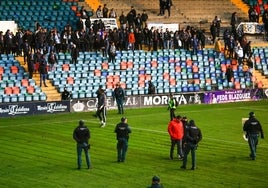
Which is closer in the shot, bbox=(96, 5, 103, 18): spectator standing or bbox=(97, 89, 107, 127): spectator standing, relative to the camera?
bbox=(97, 89, 107, 127): spectator standing

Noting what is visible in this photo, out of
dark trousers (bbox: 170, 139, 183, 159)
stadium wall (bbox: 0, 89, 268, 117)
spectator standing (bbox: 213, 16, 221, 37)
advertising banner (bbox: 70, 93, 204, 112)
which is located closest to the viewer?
dark trousers (bbox: 170, 139, 183, 159)

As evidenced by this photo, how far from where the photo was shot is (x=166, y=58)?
190 feet

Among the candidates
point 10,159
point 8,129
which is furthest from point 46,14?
point 10,159

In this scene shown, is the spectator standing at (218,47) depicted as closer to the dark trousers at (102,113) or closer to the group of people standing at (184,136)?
the dark trousers at (102,113)

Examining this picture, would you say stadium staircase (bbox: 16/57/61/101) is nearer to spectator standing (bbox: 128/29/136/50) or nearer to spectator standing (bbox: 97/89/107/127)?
spectator standing (bbox: 128/29/136/50)

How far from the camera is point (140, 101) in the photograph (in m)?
52.3

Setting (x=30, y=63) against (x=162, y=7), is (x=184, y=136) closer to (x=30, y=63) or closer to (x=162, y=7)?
(x=30, y=63)

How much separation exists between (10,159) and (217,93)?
24.6m

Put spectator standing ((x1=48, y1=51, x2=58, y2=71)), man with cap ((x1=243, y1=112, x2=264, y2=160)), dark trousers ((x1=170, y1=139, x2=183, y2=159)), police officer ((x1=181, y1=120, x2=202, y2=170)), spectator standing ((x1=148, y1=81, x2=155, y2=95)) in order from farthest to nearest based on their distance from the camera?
1. spectator standing ((x1=148, y1=81, x2=155, y2=95))
2. spectator standing ((x1=48, y1=51, x2=58, y2=71))
3. dark trousers ((x1=170, y1=139, x2=183, y2=159))
4. man with cap ((x1=243, y1=112, x2=264, y2=160))
5. police officer ((x1=181, y1=120, x2=202, y2=170))

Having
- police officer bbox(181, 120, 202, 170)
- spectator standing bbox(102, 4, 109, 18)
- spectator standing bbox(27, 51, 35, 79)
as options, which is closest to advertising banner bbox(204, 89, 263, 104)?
spectator standing bbox(102, 4, 109, 18)

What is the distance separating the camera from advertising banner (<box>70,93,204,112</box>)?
49938 millimetres

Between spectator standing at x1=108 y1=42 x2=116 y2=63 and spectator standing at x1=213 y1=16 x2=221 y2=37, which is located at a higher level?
spectator standing at x1=213 y1=16 x2=221 y2=37

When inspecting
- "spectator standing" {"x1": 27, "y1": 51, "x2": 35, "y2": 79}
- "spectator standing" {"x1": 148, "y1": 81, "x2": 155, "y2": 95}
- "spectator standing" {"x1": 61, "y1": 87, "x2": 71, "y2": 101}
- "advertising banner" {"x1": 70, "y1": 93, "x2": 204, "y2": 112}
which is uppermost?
"spectator standing" {"x1": 27, "y1": 51, "x2": 35, "y2": 79}

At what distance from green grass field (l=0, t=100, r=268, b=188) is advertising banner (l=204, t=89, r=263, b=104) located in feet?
20.2
